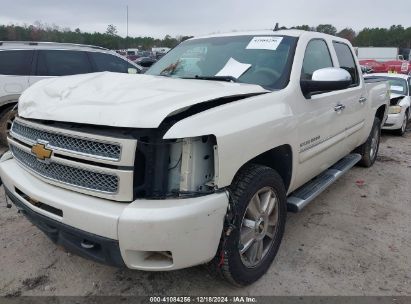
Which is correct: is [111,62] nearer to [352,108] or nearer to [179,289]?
[352,108]

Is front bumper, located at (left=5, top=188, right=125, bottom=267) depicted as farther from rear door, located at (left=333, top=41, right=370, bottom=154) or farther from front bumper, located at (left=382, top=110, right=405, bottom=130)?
front bumper, located at (left=382, top=110, right=405, bottom=130)

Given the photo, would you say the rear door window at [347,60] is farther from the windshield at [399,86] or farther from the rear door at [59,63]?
the windshield at [399,86]

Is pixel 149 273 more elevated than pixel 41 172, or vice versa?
pixel 41 172

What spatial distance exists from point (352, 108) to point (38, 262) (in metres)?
3.58

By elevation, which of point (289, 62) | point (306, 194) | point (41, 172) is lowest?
point (306, 194)

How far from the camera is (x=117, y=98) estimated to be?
99.5 inches

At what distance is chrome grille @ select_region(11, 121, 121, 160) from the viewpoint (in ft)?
7.59

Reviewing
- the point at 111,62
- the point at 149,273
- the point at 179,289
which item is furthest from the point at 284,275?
the point at 111,62

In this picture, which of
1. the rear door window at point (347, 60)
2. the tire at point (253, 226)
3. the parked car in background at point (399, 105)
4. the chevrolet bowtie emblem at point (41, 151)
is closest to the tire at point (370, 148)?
the rear door window at point (347, 60)

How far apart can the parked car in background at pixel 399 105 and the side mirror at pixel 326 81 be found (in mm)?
6694

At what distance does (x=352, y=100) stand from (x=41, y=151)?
341cm

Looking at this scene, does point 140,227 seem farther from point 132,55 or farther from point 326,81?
point 132,55

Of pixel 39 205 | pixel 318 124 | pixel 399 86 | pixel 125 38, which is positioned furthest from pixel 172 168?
pixel 125 38

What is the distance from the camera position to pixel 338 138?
430 centimetres
